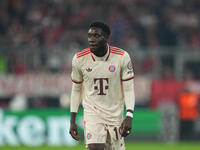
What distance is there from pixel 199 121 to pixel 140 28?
4.24m

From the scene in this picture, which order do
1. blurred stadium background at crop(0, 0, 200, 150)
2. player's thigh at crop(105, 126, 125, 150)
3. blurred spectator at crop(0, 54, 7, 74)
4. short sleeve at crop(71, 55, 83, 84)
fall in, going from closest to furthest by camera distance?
1. player's thigh at crop(105, 126, 125, 150)
2. short sleeve at crop(71, 55, 83, 84)
3. blurred spectator at crop(0, 54, 7, 74)
4. blurred stadium background at crop(0, 0, 200, 150)

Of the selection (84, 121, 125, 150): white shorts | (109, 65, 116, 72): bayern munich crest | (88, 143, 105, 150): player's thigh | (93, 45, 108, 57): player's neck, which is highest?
(93, 45, 108, 57): player's neck

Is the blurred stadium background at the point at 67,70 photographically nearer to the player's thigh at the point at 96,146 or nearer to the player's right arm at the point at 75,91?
the player's right arm at the point at 75,91

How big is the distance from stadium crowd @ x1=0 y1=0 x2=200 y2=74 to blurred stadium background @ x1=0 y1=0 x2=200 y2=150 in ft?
0.10

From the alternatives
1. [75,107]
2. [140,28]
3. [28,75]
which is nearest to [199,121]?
[140,28]

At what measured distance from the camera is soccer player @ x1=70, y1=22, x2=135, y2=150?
6711 millimetres

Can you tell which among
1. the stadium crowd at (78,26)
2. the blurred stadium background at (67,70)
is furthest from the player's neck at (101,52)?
the stadium crowd at (78,26)

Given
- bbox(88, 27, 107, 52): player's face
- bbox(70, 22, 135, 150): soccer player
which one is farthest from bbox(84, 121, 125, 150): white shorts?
bbox(88, 27, 107, 52): player's face

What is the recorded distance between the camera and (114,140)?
22.2ft

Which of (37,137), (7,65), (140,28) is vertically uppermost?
(140,28)

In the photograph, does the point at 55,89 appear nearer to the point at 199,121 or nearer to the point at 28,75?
the point at 28,75

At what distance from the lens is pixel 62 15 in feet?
59.9

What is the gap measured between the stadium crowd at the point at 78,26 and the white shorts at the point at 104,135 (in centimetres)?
843

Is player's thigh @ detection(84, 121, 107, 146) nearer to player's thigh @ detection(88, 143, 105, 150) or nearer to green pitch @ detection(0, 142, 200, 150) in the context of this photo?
player's thigh @ detection(88, 143, 105, 150)
